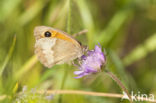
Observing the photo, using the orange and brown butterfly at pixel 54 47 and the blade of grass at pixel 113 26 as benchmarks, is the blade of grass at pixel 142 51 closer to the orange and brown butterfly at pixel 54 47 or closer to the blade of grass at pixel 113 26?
the blade of grass at pixel 113 26

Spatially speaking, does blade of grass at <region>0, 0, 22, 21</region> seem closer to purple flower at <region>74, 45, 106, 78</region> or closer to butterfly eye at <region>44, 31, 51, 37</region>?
butterfly eye at <region>44, 31, 51, 37</region>

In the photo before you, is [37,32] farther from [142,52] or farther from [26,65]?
[142,52]

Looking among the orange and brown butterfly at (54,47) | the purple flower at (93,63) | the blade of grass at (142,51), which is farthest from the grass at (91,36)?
the purple flower at (93,63)

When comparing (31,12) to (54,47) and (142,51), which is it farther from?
(142,51)

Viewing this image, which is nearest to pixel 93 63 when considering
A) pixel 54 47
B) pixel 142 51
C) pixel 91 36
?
pixel 54 47

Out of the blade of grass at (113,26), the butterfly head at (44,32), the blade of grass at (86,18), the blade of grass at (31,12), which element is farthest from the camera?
the blade of grass at (31,12)
